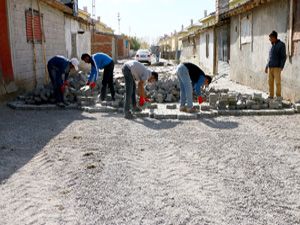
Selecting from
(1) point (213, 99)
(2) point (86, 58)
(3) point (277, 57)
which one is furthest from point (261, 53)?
(2) point (86, 58)

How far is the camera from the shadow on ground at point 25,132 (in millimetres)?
4711

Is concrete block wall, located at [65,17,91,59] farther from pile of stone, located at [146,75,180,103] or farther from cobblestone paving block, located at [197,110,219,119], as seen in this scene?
cobblestone paving block, located at [197,110,219,119]

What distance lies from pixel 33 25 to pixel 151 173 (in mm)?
8927

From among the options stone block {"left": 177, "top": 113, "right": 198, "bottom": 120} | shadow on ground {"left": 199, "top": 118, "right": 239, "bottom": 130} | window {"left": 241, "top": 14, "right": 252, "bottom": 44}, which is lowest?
shadow on ground {"left": 199, "top": 118, "right": 239, "bottom": 130}

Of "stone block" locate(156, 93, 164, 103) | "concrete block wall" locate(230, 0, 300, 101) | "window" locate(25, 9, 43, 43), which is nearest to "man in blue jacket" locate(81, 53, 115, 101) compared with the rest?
"stone block" locate(156, 93, 164, 103)

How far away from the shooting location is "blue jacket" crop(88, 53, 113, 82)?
8.32 metres

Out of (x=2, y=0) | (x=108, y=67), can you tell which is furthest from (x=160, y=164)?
(x=2, y=0)

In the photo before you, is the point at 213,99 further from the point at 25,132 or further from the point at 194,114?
the point at 25,132

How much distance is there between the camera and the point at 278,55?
8430 millimetres

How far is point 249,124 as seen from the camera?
267 inches

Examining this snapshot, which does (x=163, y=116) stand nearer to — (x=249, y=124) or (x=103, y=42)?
(x=249, y=124)

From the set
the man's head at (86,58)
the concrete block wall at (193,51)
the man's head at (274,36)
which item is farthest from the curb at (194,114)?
the concrete block wall at (193,51)

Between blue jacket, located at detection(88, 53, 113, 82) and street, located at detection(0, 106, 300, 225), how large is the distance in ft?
5.81

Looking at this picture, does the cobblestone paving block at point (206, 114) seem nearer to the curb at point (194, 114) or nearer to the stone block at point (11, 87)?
the curb at point (194, 114)
